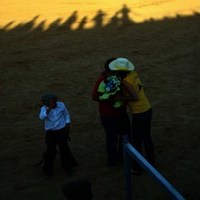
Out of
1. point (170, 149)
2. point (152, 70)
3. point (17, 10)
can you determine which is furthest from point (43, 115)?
point (17, 10)

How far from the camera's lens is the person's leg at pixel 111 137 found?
25.4 ft

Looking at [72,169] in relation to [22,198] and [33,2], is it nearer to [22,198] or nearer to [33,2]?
[22,198]

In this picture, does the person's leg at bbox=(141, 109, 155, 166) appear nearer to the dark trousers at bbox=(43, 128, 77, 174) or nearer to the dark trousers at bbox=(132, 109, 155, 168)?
the dark trousers at bbox=(132, 109, 155, 168)

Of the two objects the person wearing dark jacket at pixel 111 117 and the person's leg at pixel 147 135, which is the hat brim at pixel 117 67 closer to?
the person wearing dark jacket at pixel 111 117

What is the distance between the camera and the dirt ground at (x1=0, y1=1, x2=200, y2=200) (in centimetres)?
775

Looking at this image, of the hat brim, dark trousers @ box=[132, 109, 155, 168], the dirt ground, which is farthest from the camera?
the dirt ground

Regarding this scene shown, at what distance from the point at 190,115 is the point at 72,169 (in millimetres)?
2830

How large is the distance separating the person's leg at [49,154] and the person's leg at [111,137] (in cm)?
73

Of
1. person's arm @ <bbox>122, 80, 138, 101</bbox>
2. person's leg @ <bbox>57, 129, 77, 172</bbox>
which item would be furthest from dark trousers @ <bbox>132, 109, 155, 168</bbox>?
person's leg @ <bbox>57, 129, 77, 172</bbox>

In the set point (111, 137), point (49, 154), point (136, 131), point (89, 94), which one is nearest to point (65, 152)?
point (49, 154)

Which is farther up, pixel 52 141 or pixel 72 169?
pixel 52 141

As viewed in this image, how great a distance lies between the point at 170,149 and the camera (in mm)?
8695

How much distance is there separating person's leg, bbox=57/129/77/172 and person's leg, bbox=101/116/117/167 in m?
0.53

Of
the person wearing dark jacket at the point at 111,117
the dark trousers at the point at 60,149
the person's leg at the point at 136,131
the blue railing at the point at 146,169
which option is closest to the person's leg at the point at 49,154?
the dark trousers at the point at 60,149
